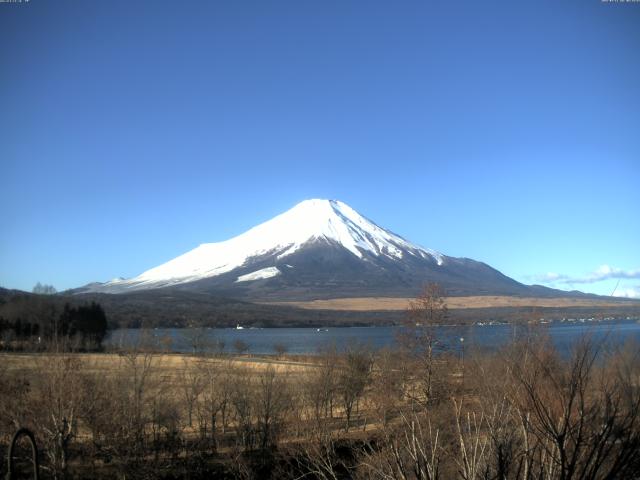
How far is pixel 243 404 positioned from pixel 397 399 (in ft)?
22.6

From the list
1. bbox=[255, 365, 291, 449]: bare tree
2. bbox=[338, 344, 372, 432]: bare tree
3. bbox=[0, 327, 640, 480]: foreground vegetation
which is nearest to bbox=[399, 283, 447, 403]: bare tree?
bbox=[0, 327, 640, 480]: foreground vegetation

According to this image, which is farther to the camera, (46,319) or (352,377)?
(46,319)

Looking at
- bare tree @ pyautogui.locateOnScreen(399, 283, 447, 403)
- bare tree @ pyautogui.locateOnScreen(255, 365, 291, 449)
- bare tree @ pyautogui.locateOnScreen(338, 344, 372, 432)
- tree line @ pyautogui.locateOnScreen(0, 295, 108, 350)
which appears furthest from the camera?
tree line @ pyautogui.locateOnScreen(0, 295, 108, 350)

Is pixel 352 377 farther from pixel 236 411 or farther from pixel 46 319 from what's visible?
pixel 46 319

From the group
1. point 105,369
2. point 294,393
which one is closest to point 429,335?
point 294,393

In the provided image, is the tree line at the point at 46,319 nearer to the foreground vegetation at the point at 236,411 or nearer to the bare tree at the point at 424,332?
the foreground vegetation at the point at 236,411

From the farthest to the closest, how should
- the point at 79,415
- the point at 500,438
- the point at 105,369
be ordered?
the point at 105,369 < the point at 79,415 < the point at 500,438

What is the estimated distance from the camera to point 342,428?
98.0 ft

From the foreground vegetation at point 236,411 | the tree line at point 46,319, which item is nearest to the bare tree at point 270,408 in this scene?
the foreground vegetation at point 236,411

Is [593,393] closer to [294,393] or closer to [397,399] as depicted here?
[397,399]

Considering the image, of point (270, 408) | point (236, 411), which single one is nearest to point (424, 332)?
point (270, 408)

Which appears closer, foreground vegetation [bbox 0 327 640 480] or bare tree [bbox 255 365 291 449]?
foreground vegetation [bbox 0 327 640 480]

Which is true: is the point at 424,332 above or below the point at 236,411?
above

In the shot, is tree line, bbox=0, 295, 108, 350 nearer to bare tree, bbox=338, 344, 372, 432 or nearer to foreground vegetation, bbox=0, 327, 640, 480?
foreground vegetation, bbox=0, 327, 640, 480
